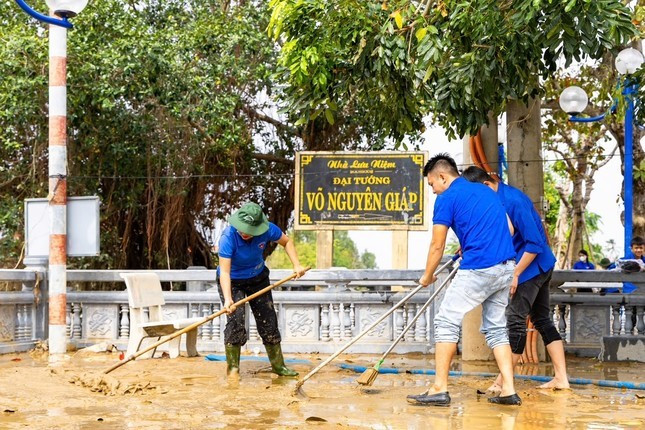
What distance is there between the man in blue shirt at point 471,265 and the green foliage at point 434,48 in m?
1.66

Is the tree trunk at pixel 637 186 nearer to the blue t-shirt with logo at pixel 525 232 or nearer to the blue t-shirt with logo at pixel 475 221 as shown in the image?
the blue t-shirt with logo at pixel 525 232

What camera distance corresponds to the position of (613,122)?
19797 millimetres

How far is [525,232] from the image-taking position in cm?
813

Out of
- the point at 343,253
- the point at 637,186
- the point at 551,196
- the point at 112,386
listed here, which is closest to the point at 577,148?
the point at 637,186

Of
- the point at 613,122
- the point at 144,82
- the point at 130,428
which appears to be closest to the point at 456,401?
the point at 130,428

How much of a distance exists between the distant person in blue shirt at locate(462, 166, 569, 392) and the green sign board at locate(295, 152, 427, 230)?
653cm

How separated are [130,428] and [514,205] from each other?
3.60m

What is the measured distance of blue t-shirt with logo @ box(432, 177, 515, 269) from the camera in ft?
24.1

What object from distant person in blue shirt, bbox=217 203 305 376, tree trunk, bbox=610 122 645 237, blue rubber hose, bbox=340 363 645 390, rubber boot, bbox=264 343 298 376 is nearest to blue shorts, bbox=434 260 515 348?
blue rubber hose, bbox=340 363 645 390

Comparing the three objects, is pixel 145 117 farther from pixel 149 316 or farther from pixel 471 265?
pixel 471 265

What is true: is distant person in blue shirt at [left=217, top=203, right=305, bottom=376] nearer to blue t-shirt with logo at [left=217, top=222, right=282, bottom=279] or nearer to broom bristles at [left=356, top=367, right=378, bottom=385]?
blue t-shirt with logo at [left=217, top=222, right=282, bottom=279]

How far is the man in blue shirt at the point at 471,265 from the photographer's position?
7.35 m

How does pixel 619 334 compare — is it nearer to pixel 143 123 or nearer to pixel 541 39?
pixel 541 39

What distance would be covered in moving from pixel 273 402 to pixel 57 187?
5.33m
